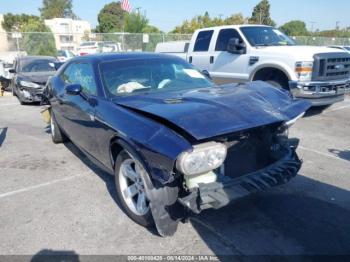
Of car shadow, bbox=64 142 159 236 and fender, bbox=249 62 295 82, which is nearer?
car shadow, bbox=64 142 159 236

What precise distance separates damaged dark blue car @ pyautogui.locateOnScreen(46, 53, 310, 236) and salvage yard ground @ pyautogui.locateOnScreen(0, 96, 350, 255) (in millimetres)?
314

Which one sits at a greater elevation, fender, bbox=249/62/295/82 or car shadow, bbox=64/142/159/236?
fender, bbox=249/62/295/82

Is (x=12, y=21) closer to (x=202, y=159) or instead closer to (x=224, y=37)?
(x=224, y=37)

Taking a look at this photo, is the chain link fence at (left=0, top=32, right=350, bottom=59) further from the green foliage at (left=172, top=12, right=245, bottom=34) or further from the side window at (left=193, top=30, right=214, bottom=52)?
the green foliage at (left=172, top=12, right=245, bottom=34)

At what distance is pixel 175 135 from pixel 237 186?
0.75 metres

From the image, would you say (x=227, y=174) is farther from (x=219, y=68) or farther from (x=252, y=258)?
(x=219, y=68)

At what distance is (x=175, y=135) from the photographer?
290 cm

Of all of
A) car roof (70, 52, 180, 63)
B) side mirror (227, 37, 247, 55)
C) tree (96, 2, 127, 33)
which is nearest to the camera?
car roof (70, 52, 180, 63)

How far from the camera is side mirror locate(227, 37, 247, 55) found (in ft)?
27.1

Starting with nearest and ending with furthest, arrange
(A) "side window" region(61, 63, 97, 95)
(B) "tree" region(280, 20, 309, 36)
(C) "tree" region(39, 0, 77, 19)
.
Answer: (A) "side window" region(61, 63, 97, 95) < (B) "tree" region(280, 20, 309, 36) < (C) "tree" region(39, 0, 77, 19)

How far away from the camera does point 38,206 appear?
13.2 feet

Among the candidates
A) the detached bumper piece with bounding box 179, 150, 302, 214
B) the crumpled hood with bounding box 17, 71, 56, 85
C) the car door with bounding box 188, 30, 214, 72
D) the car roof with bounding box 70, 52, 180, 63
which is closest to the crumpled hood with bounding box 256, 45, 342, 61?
the car door with bounding box 188, 30, 214, 72

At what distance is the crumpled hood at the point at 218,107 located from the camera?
296 cm

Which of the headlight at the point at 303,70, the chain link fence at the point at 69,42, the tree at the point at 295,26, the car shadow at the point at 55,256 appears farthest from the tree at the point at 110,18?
the car shadow at the point at 55,256
